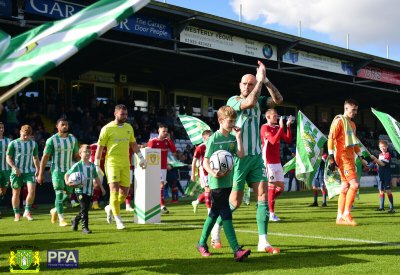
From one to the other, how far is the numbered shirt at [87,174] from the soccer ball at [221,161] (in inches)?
133

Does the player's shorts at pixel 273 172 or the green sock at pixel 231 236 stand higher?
the player's shorts at pixel 273 172

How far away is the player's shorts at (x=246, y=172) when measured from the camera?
6234mm

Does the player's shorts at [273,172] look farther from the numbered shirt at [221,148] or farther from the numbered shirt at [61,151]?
the numbered shirt at [221,148]

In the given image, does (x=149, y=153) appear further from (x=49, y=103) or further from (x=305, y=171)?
(x=49, y=103)

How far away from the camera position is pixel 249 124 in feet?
20.9

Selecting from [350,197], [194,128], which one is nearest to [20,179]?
[194,128]

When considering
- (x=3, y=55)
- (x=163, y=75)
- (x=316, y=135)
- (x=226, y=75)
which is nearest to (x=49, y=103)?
(x=163, y=75)

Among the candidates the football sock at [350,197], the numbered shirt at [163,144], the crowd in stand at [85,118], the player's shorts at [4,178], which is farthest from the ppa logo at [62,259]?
the crowd in stand at [85,118]

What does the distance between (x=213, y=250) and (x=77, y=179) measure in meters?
2.95

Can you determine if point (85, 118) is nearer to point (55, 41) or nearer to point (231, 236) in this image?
point (231, 236)

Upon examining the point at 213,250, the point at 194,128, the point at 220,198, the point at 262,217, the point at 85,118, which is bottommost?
the point at 213,250

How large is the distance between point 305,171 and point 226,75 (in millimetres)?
18798

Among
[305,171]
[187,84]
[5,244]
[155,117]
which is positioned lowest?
[5,244]

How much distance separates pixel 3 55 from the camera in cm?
366
